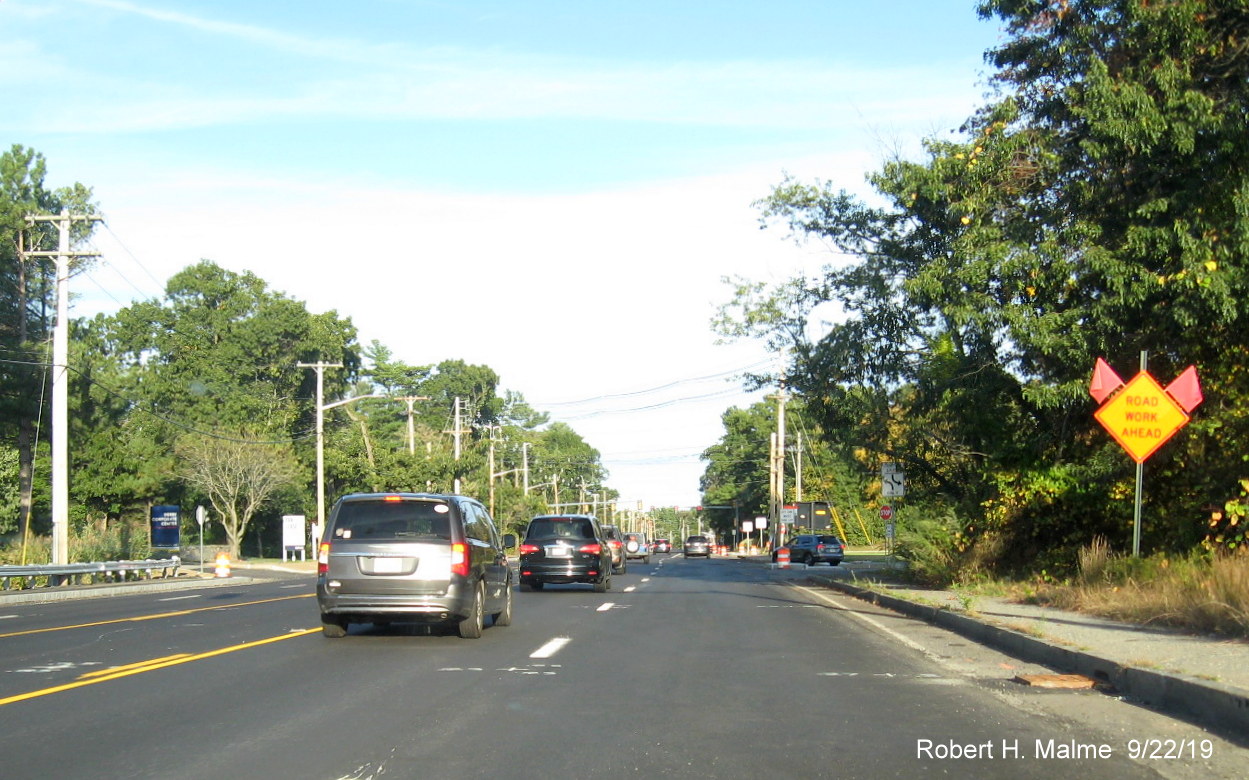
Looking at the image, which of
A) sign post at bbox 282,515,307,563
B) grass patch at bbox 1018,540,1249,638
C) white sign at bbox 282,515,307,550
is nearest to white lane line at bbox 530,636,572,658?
grass patch at bbox 1018,540,1249,638

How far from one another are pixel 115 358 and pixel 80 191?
81.9ft

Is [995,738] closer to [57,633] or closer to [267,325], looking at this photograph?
[57,633]

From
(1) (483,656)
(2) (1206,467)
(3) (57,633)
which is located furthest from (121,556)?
(2) (1206,467)

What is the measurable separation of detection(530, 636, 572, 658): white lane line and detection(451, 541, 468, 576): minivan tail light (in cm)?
132

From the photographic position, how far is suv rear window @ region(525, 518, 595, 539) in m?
24.8

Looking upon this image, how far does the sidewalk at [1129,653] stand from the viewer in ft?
27.0

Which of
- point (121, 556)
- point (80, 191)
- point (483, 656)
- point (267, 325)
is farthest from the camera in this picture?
point (267, 325)

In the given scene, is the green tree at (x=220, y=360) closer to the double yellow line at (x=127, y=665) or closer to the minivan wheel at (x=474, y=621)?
the double yellow line at (x=127, y=665)

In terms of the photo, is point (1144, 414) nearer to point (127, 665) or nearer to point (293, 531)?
point (127, 665)

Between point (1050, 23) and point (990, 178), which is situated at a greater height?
point (1050, 23)

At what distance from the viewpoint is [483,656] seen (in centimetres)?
1229

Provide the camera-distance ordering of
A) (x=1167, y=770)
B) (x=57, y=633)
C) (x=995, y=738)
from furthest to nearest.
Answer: (x=57, y=633), (x=995, y=738), (x=1167, y=770)

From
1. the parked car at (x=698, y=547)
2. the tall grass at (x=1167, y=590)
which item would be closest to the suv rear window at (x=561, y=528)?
the tall grass at (x=1167, y=590)

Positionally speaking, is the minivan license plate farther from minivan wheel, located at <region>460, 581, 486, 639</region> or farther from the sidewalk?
the sidewalk
